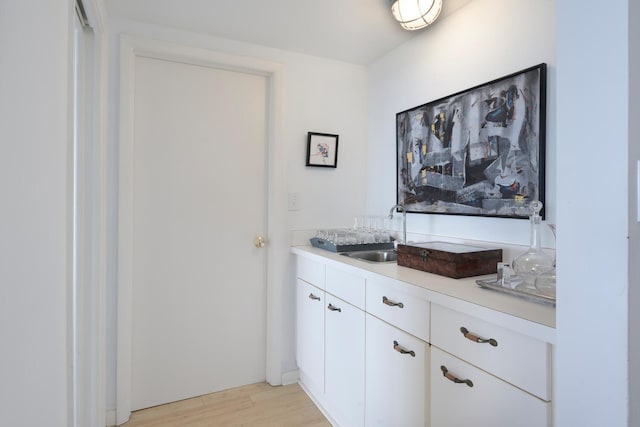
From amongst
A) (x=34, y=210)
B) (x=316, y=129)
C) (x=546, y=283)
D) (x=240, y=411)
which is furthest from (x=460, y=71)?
(x=240, y=411)

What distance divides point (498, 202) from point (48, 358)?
1.70 m

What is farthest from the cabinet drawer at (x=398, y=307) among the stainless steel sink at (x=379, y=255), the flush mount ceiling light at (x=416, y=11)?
the flush mount ceiling light at (x=416, y=11)

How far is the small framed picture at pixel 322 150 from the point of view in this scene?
238 centimetres

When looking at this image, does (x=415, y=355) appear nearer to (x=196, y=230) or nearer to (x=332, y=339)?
(x=332, y=339)

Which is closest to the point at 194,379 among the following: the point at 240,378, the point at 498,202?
the point at 240,378

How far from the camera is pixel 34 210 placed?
0.75 metres

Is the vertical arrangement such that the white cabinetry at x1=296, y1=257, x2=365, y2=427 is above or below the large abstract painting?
below

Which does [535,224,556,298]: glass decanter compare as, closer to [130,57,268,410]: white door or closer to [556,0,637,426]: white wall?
[556,0,637,426]: white wall

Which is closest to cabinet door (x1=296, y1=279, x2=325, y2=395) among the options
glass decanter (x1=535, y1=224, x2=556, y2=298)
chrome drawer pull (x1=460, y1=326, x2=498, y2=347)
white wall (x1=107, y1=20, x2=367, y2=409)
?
white wall (x1=107, y1=20, x2=367, y2=409)

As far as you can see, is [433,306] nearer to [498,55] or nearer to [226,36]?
[498,55]

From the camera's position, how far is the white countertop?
2.95ft

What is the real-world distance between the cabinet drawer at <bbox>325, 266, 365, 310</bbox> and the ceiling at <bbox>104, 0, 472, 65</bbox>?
1.37 metres

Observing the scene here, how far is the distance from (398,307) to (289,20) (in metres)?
1.63

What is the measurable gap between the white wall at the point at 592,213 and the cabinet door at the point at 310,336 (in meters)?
1.34
